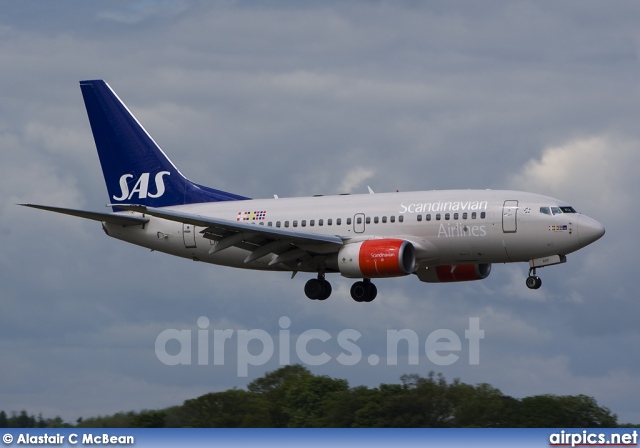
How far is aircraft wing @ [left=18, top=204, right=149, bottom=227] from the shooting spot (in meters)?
69.4

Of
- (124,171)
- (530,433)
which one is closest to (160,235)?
(124,171)

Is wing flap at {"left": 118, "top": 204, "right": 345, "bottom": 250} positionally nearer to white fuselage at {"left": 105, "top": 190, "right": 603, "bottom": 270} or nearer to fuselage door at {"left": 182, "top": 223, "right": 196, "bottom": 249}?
white fuselage at {"left": 105, "top": 190, "right": 603, "bottom": 270}

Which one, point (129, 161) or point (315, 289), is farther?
point (129, 161)

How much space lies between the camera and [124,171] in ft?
269

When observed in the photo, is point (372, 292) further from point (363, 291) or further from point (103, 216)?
point (103, 216)

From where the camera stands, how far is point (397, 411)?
71.5 metres

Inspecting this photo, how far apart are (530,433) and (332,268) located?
18.4m

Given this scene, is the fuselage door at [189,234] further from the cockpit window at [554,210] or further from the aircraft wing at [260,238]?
the cockpit window at [554,210]

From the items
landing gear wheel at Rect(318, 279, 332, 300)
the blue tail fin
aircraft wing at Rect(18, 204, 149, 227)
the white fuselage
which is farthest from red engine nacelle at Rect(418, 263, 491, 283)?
aircraft wing at Rect(18, 204, 149, 227)

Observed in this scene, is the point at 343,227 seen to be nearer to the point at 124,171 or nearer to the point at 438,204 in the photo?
the point at 438,204

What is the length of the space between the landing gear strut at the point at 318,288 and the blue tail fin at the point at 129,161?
7.98 meters

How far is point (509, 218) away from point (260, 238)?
12.0 meters

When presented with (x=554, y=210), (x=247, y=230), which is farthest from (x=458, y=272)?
(x=247, y=230)

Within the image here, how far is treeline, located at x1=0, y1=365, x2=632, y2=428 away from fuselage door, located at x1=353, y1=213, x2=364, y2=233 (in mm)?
7831
